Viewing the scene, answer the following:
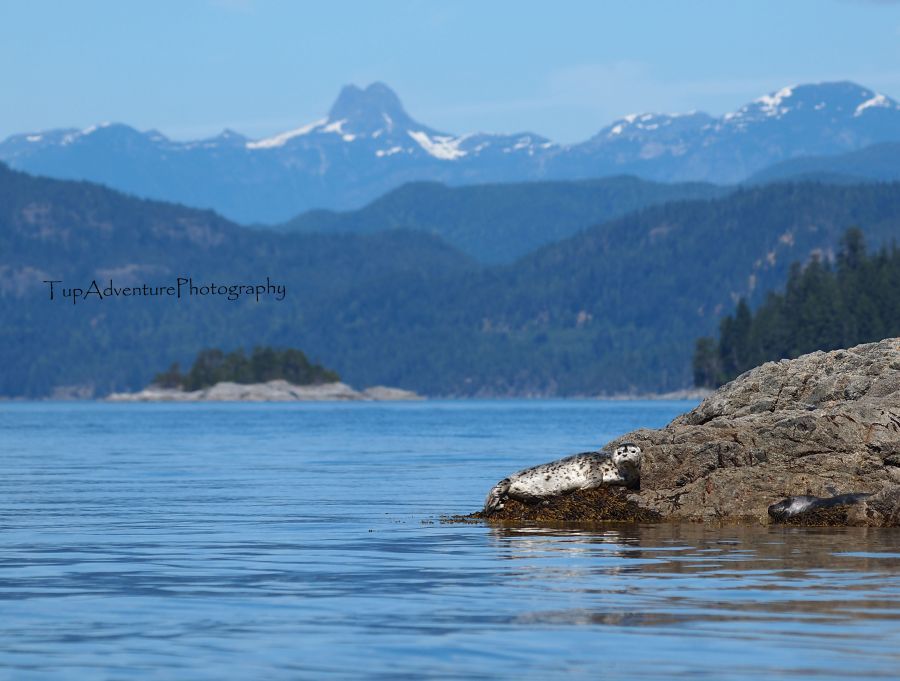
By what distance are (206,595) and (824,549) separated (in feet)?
38.2

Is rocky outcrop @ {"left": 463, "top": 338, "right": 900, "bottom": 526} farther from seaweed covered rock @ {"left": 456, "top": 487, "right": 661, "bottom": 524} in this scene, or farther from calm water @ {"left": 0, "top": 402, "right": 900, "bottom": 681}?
calm water @ {"left": 0, "top": 402, "right": 900, "bottom": 681}

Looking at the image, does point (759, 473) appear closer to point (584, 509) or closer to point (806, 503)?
point (806, 503)

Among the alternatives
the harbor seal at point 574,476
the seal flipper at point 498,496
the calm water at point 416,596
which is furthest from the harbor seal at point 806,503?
the seal flipper at point 498,496

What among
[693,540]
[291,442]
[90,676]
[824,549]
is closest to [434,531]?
[693,540]

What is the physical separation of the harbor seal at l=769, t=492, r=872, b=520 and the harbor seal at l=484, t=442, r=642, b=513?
3.22 metres

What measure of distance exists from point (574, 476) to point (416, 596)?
14780 millimetres

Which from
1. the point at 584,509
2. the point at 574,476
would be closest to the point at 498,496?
the point at 574,476

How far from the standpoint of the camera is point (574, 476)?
40.5 m

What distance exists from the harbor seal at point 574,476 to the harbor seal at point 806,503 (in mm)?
Answer: 3223

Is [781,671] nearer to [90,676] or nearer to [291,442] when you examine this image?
[90,676]

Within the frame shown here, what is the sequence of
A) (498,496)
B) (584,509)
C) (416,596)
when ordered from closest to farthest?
(416,596), (584,509), (498,496)

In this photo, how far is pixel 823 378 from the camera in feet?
154

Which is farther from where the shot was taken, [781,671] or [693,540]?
[693,540]

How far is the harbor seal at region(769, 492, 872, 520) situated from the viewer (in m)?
38.4
